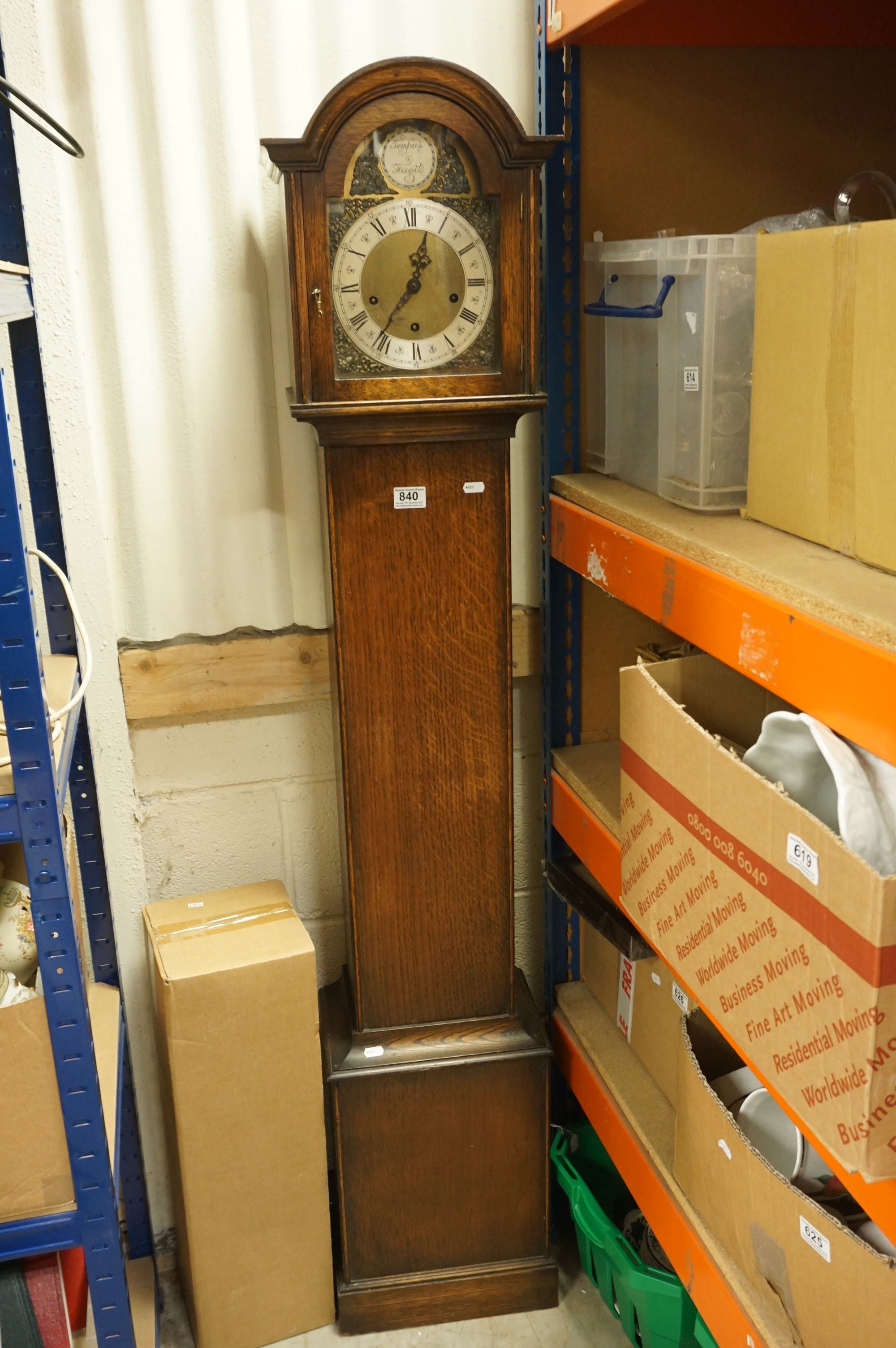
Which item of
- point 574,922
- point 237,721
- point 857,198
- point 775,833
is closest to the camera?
point 775,833

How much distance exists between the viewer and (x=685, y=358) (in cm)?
145

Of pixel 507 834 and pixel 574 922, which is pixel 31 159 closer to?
pixel 507 834

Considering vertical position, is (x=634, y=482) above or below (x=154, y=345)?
below

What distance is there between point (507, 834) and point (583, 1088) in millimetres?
456

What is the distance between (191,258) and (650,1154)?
1.48 metres

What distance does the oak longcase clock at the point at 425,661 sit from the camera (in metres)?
1.47

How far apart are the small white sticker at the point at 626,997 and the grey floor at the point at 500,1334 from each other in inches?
19.5

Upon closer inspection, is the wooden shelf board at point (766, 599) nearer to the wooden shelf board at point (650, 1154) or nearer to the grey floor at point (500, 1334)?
the wooden shelf board at point (650, 1154)

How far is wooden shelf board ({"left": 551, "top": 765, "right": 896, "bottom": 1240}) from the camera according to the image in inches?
37.7

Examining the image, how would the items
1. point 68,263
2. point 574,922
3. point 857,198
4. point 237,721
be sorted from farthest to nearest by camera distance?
1. point 574,922
2. point 237,721
3. point 857,198
4. point 68,263

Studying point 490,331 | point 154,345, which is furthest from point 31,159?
point 490,331

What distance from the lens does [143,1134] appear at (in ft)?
6.70

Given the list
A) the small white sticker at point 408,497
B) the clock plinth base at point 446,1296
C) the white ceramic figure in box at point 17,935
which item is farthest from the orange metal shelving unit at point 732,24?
the clock plinth base at point 446,1296

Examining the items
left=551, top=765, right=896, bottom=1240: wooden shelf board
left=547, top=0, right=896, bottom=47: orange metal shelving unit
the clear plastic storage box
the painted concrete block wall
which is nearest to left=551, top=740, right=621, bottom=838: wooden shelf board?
left=551, top=765, right=896, bottom=1240: wooden shelf board
